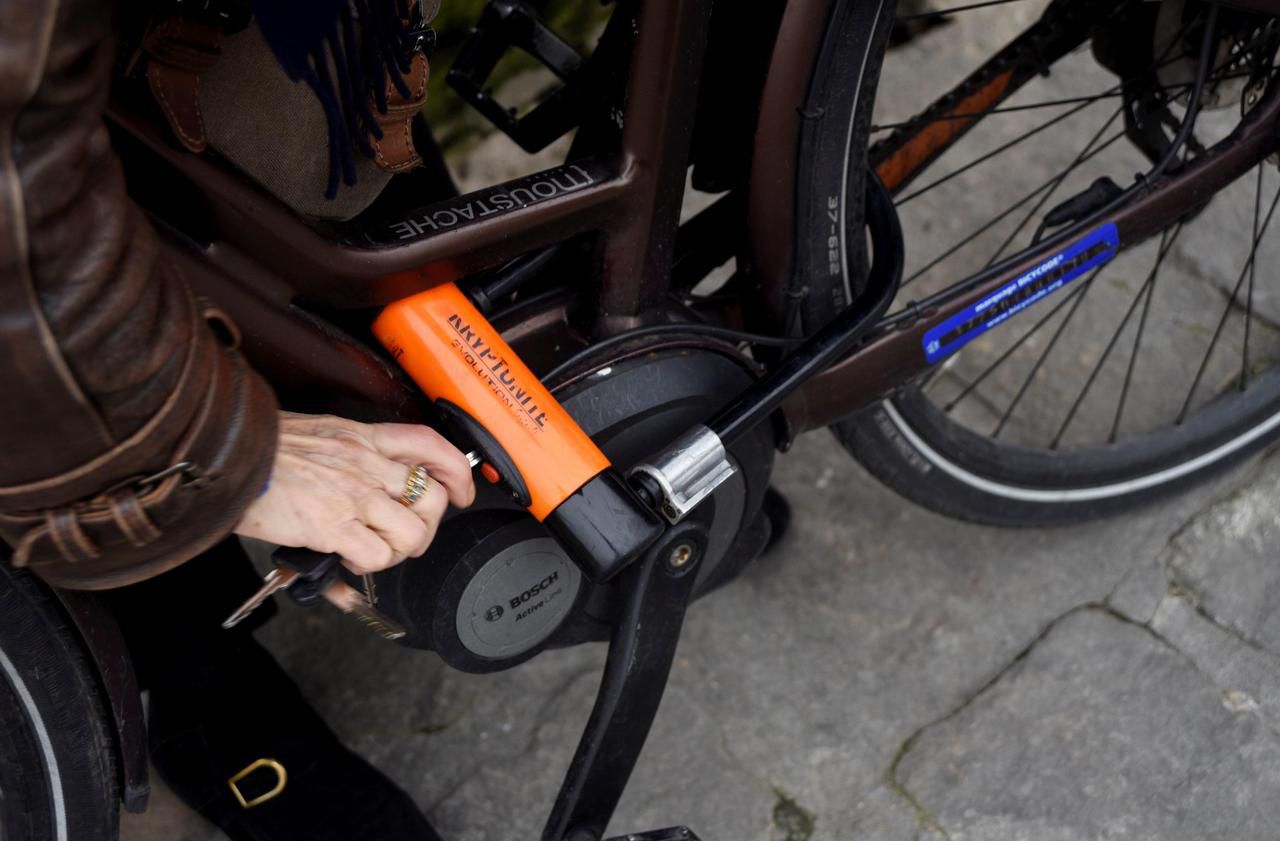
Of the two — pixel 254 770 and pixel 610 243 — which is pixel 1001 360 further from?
pixel 254 770

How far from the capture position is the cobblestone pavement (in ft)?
4.54

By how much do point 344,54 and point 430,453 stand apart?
0.30 metres

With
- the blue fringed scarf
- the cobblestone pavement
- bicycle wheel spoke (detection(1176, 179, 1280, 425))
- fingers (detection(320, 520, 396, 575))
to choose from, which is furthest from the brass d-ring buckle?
bicycle wheel spoke (detection(1176, 179, 1280, 425))

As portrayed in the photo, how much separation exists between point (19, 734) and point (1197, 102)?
1226mm

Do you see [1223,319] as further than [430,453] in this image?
Yes

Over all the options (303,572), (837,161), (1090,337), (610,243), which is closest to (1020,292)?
(837,161)

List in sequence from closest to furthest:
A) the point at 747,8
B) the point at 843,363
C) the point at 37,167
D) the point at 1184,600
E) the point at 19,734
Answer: the point at 37,167, the point at 19,734, the point at 747,8, the point at 843,363, the point at 1184,600

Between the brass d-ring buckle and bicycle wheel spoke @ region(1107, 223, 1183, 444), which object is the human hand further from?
bicycle wheel spoke @ region(1107, 223, 1183, 444)

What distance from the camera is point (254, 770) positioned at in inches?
51.4

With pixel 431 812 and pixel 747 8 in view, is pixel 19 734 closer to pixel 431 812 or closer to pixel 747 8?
pixel 431 812

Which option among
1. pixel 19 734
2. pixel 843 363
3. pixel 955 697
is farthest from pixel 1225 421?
pixel 19 734

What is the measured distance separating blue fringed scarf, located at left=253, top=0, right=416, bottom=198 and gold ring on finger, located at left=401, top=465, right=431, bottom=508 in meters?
0.23

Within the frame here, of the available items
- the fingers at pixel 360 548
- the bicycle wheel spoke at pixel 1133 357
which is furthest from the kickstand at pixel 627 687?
the bicycle wheel spoke at pixel 1133 357

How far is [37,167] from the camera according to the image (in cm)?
65
